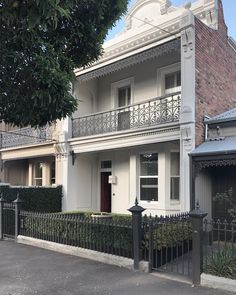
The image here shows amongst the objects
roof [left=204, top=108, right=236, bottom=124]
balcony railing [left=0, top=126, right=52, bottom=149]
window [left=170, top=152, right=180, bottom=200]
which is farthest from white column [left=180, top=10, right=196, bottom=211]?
balcony railing [left=0, top=126, right=52, bottom=149]

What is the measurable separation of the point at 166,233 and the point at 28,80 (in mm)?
4850

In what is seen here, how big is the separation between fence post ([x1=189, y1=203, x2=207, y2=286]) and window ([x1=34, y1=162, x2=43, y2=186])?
1426 cm

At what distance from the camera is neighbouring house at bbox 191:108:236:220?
1091 centimetres

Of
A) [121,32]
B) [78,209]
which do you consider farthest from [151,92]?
[78,209]

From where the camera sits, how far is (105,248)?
370 inches

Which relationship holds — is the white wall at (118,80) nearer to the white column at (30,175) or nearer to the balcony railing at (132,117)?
the balcony railing at (132,117)

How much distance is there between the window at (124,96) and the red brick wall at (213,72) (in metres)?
A: 4.33

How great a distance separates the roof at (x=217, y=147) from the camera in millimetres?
10593

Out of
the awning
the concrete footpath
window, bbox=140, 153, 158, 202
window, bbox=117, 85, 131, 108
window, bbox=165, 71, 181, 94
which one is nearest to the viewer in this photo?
the concrete footpath

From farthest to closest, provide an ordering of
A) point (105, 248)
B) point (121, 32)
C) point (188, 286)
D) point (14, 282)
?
point (121, 32) → point (105, 248) → point (14, 282) → point (188, 286)

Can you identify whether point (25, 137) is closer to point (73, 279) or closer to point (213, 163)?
point (213, 163)

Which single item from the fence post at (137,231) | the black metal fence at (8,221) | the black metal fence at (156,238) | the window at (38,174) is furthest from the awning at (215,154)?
the window at (38,174)

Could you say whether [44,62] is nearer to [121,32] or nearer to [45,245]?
[45,245]

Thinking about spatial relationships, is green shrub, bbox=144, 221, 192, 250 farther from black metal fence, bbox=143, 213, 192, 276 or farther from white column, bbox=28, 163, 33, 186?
white column, bbox=28, 163, 33, 186
